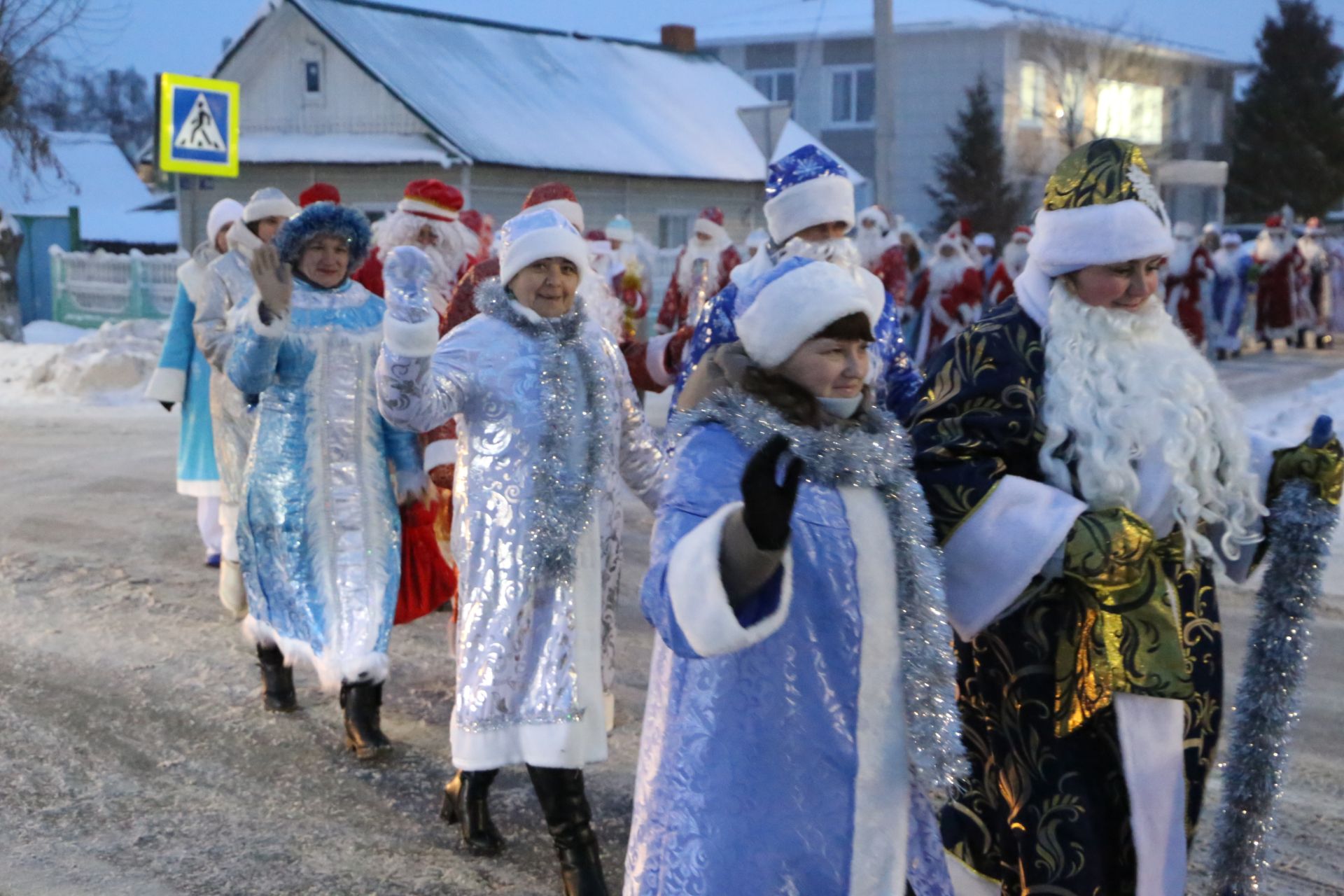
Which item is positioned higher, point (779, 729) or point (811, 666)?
point (811, 666)

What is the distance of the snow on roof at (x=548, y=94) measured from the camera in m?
26.9

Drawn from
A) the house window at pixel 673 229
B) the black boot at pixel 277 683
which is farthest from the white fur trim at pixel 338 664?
the house window at pixel 673 229

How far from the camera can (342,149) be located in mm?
27016

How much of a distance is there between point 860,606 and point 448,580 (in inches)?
133

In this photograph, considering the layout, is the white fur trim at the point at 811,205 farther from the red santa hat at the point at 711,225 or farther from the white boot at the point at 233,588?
the red santa hat at the point at 711,225

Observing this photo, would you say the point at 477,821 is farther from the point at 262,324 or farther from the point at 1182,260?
the point at 1182,260

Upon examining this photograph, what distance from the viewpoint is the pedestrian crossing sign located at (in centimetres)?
1348

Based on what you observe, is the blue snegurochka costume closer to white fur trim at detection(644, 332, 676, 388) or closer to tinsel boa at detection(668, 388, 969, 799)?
white fur trim at detection(644, 332, 676, 388)

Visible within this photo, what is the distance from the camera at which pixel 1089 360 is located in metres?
3.31

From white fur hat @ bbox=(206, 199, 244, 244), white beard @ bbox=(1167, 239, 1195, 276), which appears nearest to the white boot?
white fur hat @ bbox=(206, 199, 244, 244)

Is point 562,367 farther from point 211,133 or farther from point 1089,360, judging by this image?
point 211,133

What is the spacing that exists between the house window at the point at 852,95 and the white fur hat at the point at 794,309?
42.4 m

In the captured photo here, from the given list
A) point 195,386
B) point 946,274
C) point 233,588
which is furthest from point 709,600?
point 946,274

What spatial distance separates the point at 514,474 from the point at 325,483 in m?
1.39
